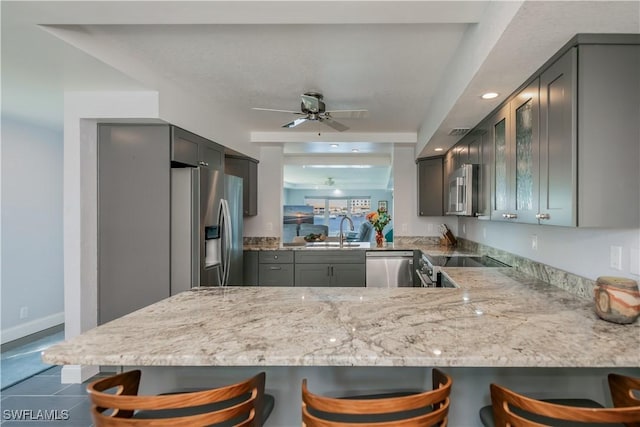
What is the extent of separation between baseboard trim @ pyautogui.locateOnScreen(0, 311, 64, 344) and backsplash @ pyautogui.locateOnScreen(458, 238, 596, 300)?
16.0 ft

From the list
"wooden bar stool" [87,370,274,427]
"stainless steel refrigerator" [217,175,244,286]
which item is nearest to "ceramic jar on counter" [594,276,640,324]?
"wooden bar stool" [87,370,274,427]

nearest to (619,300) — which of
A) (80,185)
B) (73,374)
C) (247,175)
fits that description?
(80,185)

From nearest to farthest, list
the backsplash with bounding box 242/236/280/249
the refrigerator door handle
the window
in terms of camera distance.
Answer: the refrigerator door handle, the backsplash with bounding box 242/236/280/249, the window

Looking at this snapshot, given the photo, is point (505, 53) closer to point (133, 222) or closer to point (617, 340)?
point (617, 340)

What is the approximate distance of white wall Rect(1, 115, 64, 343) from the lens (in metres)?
3.50

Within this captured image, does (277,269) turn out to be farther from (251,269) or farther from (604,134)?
(604,134)

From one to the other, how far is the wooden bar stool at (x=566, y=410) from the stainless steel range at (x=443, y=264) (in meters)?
1.45

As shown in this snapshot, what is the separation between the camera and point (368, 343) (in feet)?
3.75

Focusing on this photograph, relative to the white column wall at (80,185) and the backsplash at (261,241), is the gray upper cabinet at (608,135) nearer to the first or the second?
the white column wall at (80,185)

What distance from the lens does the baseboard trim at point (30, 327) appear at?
11.4 ft

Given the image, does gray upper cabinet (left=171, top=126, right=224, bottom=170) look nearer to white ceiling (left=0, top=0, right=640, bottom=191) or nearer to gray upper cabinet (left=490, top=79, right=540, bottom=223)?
white ceiling (left=0, top=0, right=640, bottom=191)

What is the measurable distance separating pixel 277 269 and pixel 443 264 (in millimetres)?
2212

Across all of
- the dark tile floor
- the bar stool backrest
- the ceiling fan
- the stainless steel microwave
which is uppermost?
the ceiling fan

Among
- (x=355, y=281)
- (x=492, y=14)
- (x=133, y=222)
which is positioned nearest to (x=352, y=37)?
(x=492, y=14)
